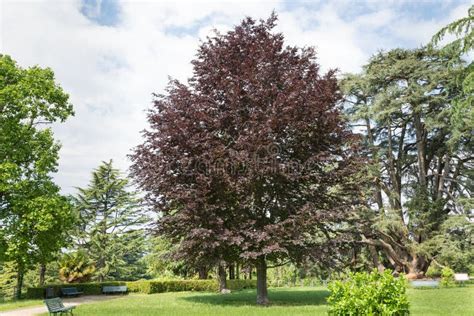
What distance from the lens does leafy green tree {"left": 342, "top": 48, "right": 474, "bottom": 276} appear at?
89.9ft

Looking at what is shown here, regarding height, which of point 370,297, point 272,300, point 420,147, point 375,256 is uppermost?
point 420,147

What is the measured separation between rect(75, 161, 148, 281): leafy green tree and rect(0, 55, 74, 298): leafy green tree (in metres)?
16.8

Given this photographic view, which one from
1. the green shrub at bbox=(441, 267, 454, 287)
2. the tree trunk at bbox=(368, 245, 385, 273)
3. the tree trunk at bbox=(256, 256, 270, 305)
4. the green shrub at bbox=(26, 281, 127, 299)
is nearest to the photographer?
the tree trunk at bbox=(256, 256, 270, 305)

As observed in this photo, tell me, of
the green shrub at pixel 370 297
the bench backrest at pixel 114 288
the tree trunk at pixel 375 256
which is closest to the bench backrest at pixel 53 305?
the green shrub at pixel 370 297

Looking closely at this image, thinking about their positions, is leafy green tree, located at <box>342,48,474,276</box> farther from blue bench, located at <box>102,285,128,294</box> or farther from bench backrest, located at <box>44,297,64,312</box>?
bench backrest, located at <box>44,297,64,312</box>

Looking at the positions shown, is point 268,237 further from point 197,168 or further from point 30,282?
point 30,282

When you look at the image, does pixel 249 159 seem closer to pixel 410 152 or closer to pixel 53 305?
pixel 53 305

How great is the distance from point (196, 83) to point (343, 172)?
7523 mm

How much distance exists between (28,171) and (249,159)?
13026 mm

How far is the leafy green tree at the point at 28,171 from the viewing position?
2052cm

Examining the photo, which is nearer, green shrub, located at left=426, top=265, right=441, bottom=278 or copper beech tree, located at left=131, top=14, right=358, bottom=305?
copper beech tree, located at left=131, top=14, right=358, bottom=305

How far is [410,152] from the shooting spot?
32.0 meters

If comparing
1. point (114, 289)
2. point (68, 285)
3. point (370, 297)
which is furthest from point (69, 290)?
point (370, 297)

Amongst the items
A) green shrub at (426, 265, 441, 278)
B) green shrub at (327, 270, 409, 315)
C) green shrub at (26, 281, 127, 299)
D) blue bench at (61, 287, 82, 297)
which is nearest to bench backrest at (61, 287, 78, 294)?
blue bench at (61, 287, 82, 297)
